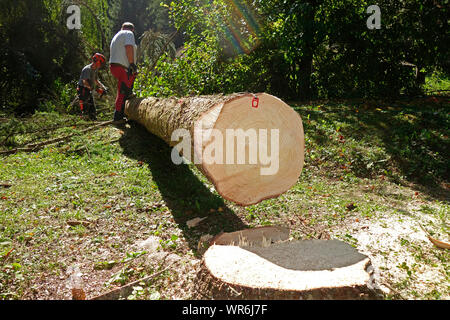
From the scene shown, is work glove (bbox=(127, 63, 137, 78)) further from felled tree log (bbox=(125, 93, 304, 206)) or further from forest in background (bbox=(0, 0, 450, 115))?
felled tree log (bbox=(125, 93, 304, 206))

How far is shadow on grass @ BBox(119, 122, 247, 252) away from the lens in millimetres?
3268

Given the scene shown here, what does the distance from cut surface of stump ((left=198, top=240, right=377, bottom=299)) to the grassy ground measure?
11.3 inches

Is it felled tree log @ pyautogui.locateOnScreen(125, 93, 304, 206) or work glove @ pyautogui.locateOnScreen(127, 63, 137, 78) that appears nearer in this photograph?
A: felled tree log @ pyautogui.locateOnScreen(125, 93, 304, 206)

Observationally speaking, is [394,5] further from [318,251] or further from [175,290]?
[175,290]

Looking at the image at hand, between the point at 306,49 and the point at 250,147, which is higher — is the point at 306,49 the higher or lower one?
the higher one

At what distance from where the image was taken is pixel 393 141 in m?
5.47

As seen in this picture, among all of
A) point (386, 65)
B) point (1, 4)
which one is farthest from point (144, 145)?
point (1, 4)

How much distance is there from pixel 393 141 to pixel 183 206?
12.6ft

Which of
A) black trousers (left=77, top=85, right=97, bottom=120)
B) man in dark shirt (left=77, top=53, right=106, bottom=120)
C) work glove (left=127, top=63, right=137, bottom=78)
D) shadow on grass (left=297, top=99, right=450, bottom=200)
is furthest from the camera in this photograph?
black trousers (left=77, top=85, right=97, bottom=120)

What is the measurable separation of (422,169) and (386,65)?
14.7 ft

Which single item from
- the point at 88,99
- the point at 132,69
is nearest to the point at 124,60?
the point at 132,69

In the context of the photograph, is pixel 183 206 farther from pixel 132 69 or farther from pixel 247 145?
pixel 132 69
